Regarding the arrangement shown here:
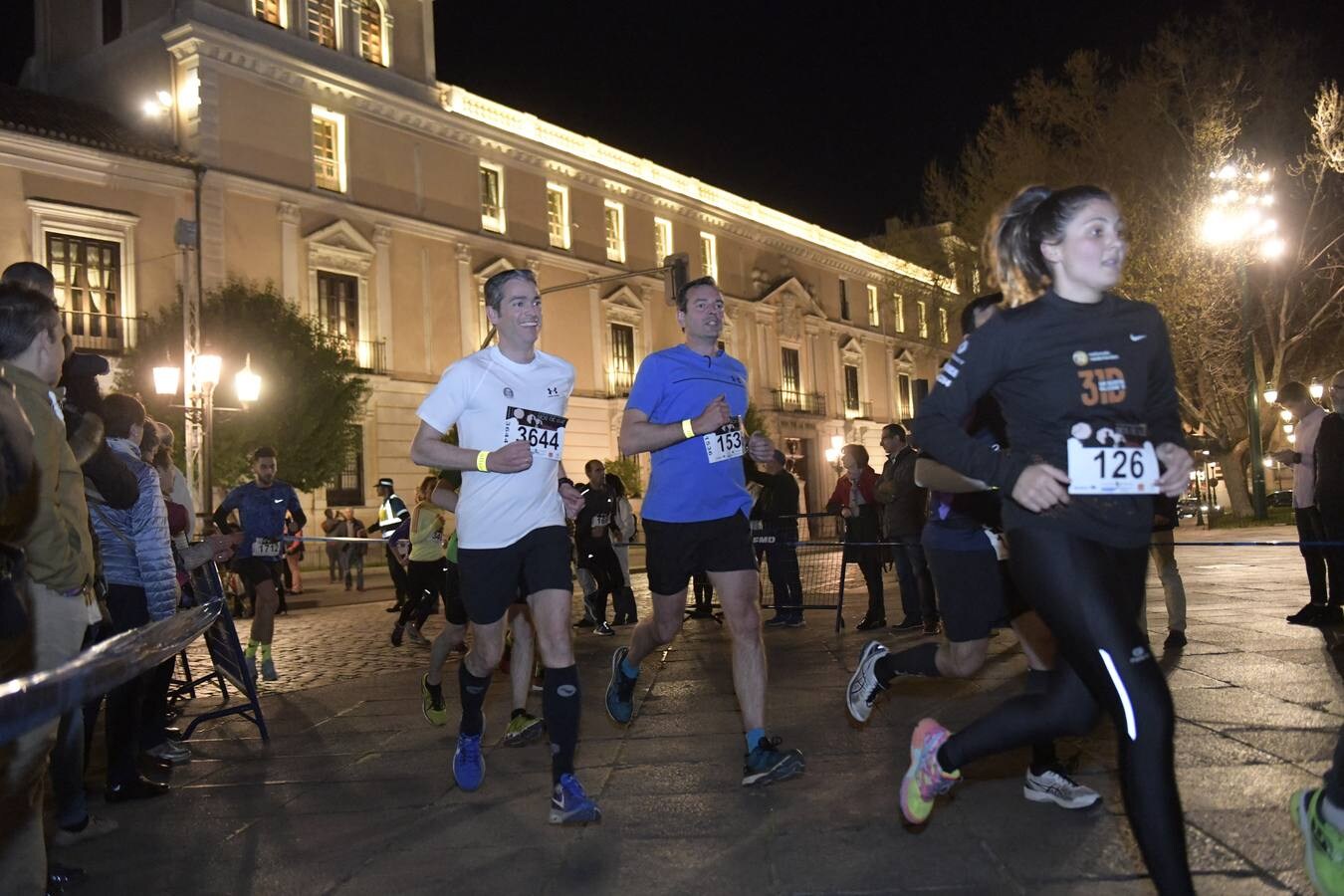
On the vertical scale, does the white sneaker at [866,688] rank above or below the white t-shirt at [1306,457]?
below

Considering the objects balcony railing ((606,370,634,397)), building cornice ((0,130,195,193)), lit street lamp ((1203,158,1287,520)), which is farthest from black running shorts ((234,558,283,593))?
balcony railing ((606,370,634,397))

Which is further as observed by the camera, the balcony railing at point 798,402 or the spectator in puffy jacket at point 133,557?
the balcony railing at point 798,402

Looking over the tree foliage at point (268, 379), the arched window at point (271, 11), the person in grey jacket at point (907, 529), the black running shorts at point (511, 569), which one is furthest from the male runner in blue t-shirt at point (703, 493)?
the arched window at point (271, 11)

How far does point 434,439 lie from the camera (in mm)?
4672

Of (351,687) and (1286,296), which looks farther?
(1286,296)

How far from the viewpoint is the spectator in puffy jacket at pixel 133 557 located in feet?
17.2

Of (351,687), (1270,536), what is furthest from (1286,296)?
(351,687)

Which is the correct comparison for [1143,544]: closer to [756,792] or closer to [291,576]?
[756,792]

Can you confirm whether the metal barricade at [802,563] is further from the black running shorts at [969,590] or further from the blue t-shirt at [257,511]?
the black running shorts at [969,590]

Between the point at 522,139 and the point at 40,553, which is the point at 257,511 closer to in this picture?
the point at 40,553

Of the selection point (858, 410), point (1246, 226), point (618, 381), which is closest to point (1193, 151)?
point (1246, 226)

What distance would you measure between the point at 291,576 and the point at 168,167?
11.1 meters

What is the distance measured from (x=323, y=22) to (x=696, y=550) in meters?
31.0

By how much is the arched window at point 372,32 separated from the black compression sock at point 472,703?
1239 inches
